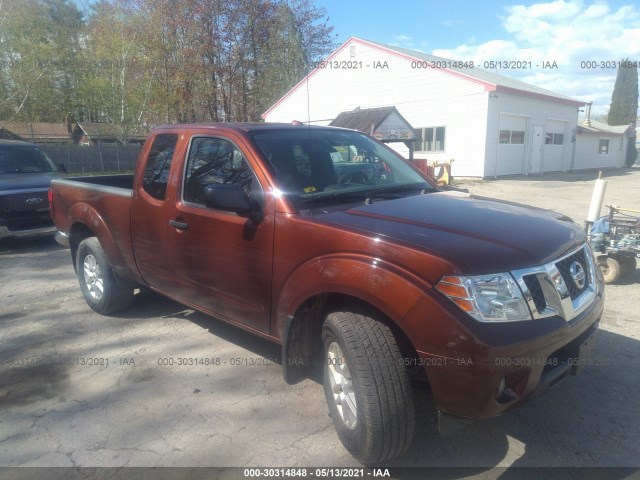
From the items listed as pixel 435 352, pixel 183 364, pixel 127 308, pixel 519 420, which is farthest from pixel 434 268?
pixel 127 308

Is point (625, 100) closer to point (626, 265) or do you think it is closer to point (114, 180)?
point (626, 265)

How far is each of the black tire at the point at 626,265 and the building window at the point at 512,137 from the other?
16.8 m

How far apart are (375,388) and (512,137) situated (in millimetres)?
22166

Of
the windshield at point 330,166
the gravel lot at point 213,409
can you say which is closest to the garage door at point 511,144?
→ the gravel lot at point 213,409

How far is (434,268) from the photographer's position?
224 cm

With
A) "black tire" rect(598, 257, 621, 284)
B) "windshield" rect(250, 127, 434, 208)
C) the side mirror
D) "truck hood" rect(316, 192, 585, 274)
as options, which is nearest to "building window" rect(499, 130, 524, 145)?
"black tire" rect(598, 257, 621, 284)

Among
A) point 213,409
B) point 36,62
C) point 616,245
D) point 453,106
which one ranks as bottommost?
point 213,409

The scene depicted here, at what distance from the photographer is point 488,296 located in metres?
2.23

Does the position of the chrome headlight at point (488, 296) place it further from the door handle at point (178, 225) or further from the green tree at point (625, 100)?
the green tree at point (625, 100)

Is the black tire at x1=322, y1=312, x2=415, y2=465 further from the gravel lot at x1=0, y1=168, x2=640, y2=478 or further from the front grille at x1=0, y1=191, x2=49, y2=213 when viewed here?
the front grille at x1=0, y1=191, x2=49, y2=213

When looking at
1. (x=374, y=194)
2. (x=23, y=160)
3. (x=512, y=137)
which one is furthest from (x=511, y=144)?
(x=374, y=194)

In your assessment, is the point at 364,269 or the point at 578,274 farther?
the point at 578,274

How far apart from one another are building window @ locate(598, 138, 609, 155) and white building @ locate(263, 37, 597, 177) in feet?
24.2

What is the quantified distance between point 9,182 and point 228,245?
675 cm
